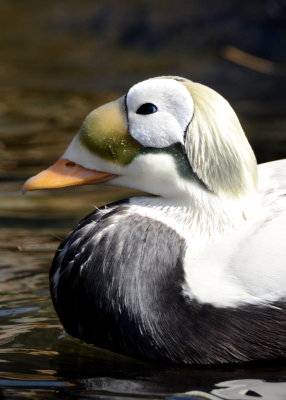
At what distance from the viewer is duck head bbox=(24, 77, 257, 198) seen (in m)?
4.08

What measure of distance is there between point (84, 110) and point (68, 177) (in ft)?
16.3

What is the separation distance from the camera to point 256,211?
4203 millimetres

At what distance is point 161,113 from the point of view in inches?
163

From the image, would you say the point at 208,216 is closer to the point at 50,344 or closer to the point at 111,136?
the point at 111,136

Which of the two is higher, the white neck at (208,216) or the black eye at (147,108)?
the black eye at (147,108)

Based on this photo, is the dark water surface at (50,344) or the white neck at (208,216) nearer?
the dark water surface at (50,344)

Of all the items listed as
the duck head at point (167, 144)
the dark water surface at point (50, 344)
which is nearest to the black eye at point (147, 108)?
the duck head at point (167, 144)

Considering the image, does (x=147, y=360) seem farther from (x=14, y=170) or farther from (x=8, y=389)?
(x=14, y=170)

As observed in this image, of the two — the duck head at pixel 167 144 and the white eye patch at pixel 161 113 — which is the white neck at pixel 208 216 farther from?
the white eye patch at pixel 161 113

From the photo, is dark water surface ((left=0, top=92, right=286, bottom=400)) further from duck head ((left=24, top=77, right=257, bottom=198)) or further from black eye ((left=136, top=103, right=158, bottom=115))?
black eye ((left=136, top=103, right=158, bottom=115))

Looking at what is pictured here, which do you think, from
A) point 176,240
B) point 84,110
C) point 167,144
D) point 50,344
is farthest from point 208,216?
point 84,110

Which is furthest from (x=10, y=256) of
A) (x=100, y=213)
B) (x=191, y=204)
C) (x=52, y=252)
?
(x=191, y=204)

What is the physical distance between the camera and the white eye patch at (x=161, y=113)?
4105 mm

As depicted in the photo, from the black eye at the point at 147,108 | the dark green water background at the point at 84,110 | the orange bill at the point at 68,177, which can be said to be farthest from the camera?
the orange bill at the point at 68,177
